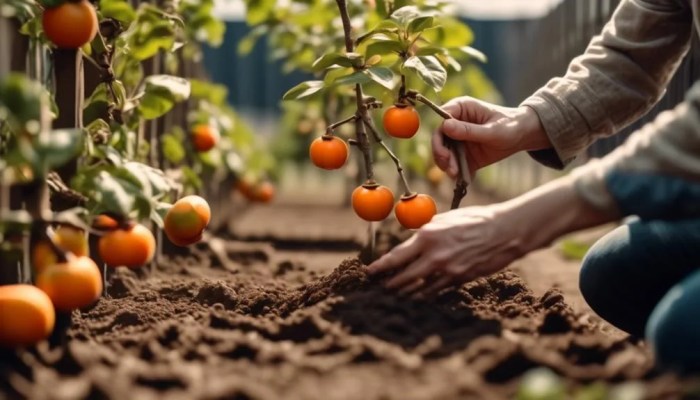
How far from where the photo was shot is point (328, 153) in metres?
2.43

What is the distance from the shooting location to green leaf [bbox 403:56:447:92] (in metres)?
2.22

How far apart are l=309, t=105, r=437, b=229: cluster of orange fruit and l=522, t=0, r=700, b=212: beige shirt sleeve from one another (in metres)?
0.35

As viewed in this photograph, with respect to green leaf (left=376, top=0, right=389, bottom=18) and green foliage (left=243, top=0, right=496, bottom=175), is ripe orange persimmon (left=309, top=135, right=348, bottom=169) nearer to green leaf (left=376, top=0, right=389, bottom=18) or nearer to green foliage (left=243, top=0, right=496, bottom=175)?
green foliage (left=243, top=0, right=496, bottom=175)

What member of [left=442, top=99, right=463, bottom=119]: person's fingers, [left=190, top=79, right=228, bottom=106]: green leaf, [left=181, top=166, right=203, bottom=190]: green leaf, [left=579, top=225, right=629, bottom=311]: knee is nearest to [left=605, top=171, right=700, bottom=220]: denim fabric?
A: [left=579, top=225, right=629, bottom=311]: knee

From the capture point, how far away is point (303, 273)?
3299mm

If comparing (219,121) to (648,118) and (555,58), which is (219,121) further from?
(555,58)

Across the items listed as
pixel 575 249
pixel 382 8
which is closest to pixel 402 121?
pixel 382 8

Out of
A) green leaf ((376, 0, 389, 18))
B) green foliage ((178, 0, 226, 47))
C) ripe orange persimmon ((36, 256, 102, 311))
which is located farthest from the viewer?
green foliage ((178, 0, 226, 47))

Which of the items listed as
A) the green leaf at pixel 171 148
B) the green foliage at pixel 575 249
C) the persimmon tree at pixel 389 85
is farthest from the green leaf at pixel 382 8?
the green foliage at pixel 575 249

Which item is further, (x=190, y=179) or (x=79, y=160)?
(x=190, y=179)

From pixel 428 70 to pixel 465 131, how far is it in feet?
0.62

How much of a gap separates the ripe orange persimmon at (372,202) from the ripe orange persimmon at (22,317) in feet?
3.08

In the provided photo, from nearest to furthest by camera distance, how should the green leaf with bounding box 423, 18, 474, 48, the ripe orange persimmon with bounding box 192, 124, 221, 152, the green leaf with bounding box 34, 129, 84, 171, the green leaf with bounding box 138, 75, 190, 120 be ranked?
the green leaf with bounding box 34, 129, 84, 171
the green leaf with bounding box 138, 75, 190, 120
the green leaf with bounding box 423, 18, 474, 48
the ripe orange persimmon with bounding box 192, 124, 221, 152

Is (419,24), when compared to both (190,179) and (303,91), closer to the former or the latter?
(303,91)
